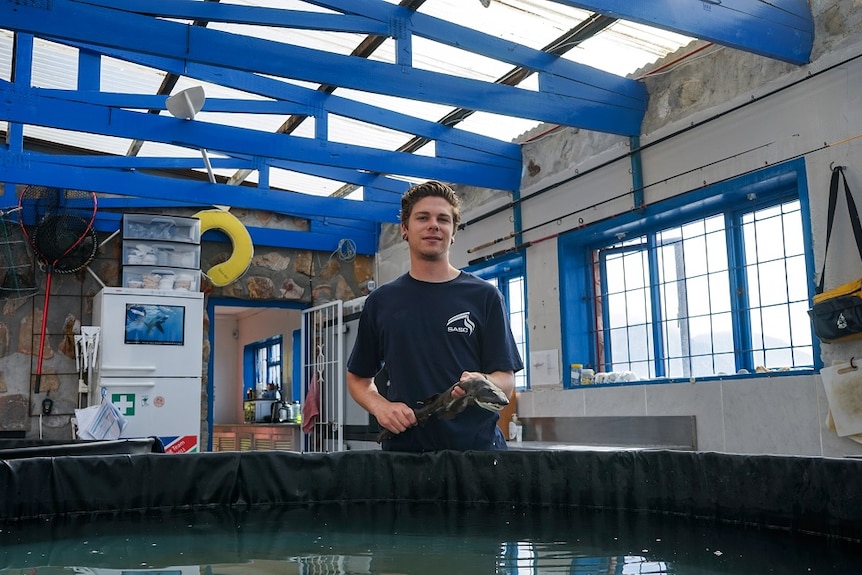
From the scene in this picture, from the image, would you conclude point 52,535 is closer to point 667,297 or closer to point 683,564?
point 683,564

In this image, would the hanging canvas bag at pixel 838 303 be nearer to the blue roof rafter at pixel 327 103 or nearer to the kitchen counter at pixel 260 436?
the blue roof rafter at pixel 327 103

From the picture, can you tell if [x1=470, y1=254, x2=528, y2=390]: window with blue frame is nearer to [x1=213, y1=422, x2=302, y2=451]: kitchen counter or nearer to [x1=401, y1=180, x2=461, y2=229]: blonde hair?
[x1=213, y1=422, x2=302, y2=451]: kitchen counter

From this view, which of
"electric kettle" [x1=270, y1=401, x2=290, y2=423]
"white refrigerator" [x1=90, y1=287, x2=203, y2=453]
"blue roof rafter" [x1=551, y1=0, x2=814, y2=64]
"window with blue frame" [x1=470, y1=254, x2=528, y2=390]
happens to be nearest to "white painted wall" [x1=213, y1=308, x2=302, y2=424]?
"electric kettle" [x1=270, y1=401, x2=290, y2=423]

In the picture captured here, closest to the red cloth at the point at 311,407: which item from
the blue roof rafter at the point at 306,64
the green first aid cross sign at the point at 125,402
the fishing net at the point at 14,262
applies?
the green first aid cross sign at the point at 125,402

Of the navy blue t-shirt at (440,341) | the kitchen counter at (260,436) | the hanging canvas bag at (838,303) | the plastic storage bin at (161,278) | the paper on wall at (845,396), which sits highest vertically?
the plastic storage bin at (161,278)

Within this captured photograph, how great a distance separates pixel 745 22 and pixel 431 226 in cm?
269

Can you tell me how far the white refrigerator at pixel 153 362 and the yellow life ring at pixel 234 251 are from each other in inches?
23.4

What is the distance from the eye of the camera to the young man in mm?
2148

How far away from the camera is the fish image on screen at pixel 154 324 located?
23.3 feet

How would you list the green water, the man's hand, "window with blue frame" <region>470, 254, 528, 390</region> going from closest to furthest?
the green water → the man's hand → "window with blue frame" <region>470, 254, 528, 390</region>

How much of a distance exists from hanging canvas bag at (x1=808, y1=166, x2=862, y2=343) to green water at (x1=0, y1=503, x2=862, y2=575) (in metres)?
2.19

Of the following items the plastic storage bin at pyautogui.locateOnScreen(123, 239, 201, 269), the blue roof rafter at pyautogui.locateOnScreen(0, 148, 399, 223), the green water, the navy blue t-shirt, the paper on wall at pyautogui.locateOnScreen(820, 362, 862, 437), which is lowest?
the green water

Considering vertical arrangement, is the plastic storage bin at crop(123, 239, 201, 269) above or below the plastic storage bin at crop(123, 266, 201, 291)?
above

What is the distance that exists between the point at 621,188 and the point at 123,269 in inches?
182
